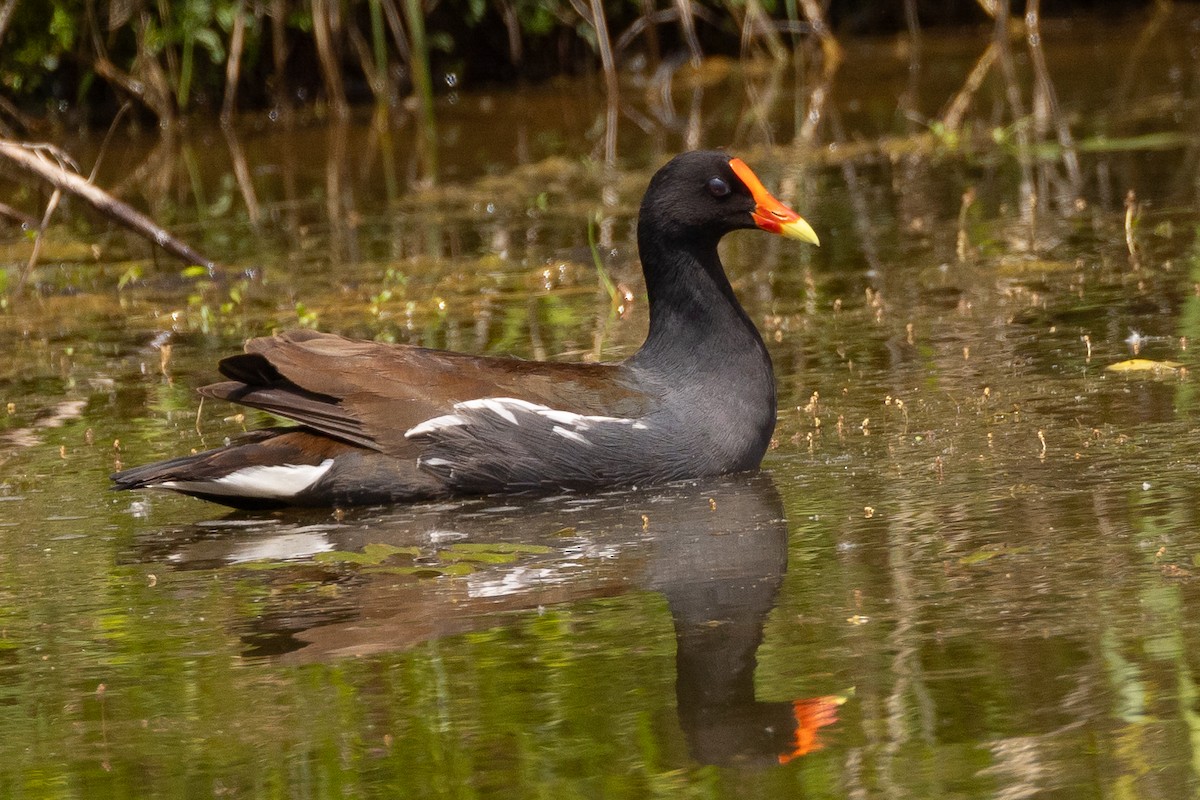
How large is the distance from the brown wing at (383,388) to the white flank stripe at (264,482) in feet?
0.42

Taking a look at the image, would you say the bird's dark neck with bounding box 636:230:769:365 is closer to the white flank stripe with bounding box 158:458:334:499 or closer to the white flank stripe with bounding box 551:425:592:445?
the white flank stripe with bounding box 551:425:592:445

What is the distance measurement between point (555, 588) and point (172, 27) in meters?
10.1

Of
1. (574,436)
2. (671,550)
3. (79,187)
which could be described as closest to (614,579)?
(671,550)

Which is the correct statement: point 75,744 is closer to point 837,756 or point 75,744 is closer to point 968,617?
point 837,756

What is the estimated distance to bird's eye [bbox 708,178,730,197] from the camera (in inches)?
224

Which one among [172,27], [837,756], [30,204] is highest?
[172,27]

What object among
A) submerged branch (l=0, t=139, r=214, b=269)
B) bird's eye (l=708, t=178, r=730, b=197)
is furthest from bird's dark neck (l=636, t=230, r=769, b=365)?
submerged branch (l=0, t=139, r=214, b=269)

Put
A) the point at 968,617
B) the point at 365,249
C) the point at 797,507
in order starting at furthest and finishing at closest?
the point at 365,249 → the point at 797,507 → the point at 968,617

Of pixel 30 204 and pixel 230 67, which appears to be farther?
pixel 230 67

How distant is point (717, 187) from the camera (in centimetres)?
569

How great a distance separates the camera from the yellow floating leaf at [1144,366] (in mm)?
5848

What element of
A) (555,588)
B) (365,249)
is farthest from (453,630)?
(365,249)

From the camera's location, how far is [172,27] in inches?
526

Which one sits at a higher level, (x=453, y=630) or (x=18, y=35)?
(x=18, y=35)
